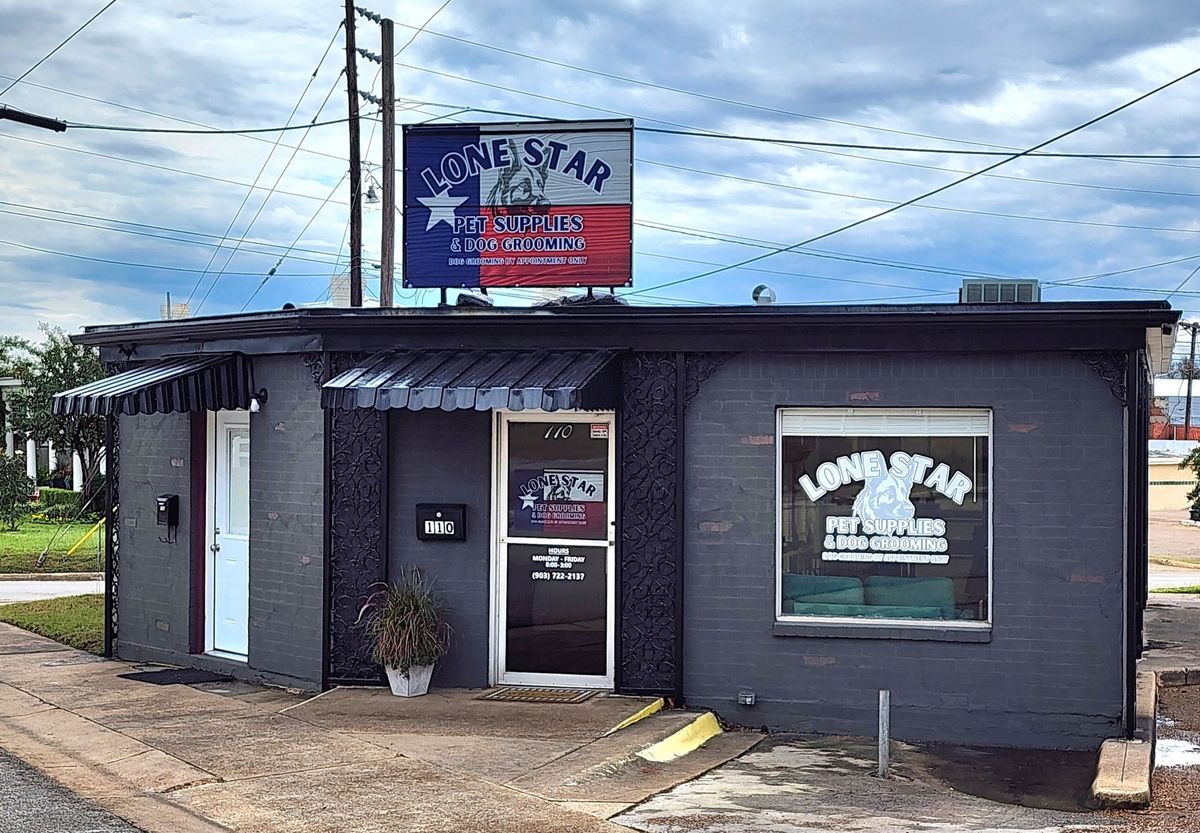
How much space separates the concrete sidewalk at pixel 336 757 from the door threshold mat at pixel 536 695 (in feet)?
0.64

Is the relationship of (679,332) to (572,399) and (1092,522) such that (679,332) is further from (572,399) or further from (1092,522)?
(1092,522)

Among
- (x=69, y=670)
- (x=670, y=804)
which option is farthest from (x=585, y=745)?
(x=69, y=670)

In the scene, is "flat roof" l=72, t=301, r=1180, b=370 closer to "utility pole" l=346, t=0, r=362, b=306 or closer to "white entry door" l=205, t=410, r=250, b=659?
"white entry door" l=205, t=410, r=250, b=659

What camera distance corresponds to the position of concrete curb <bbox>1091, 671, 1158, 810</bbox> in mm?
7777

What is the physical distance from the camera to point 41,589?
21188mm

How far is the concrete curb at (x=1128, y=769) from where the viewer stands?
25.5 feet

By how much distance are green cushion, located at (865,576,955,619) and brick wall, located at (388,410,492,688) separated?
3066 millimetres

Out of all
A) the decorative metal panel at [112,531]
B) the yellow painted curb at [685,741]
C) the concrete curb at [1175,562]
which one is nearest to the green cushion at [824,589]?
the yellow painted curb at [685,741]

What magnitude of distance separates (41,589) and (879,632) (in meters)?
15.8

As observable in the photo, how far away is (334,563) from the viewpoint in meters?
10.9

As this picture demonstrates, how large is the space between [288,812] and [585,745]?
7.30ft

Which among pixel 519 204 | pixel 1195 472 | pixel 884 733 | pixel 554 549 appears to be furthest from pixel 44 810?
pixel 1195 472

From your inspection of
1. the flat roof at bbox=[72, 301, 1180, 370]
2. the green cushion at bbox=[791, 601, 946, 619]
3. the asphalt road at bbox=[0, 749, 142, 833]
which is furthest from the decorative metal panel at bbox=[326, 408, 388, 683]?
the green cushion at bbox=[791, 601, 946, 619]

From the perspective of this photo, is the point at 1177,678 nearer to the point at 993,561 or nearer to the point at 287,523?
the point at 993,561
